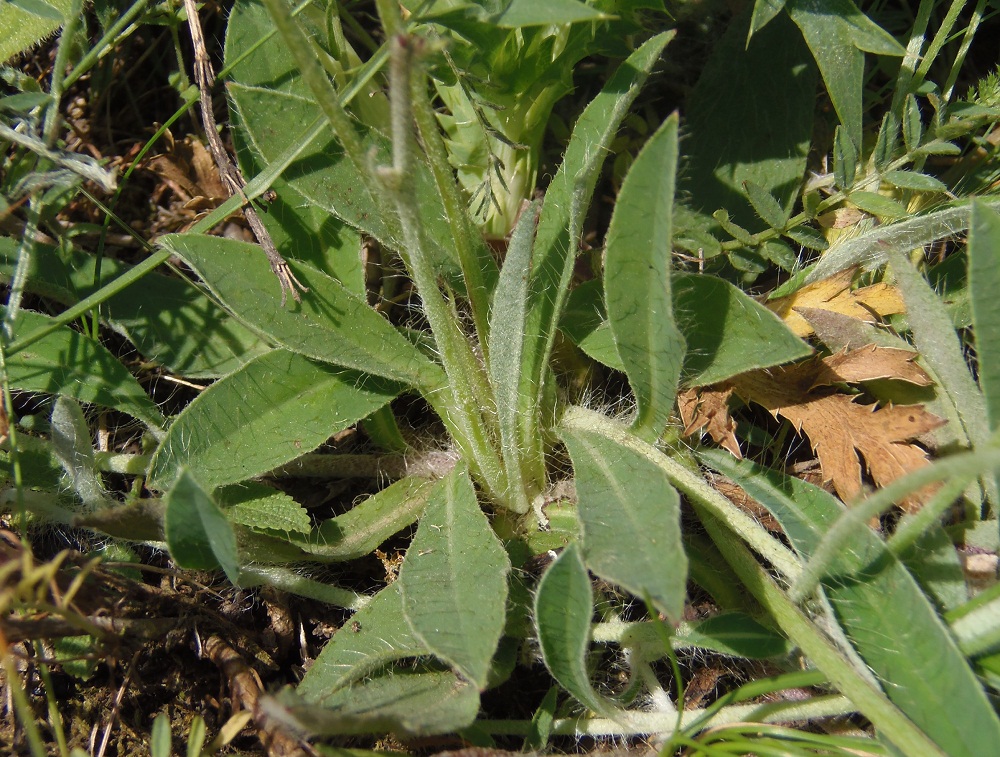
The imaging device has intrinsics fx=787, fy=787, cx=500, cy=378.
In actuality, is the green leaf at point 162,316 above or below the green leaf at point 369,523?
above

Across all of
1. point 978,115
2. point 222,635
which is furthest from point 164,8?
point 978,115

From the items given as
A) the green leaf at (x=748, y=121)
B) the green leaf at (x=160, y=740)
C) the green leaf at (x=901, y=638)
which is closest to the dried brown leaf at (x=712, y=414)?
the green leaf at (x=901, y=638)

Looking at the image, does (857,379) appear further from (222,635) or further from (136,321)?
(136,321)

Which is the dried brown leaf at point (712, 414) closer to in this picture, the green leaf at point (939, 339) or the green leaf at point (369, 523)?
the green leaf at point (939, 339)

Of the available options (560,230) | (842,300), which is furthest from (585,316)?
(842,300)

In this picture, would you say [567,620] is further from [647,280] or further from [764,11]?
[764,11]

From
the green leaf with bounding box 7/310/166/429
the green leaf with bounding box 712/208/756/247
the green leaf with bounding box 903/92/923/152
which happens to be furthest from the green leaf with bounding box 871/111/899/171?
the green leaf with bounding box 7/310/166/429
